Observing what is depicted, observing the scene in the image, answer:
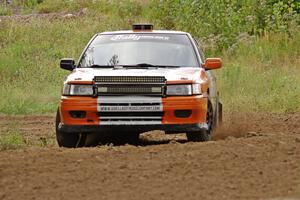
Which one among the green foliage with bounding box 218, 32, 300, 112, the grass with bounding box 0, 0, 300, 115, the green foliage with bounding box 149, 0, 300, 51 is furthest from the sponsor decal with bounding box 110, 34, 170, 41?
the green foliage with bounding box 149, 0, 300, 51

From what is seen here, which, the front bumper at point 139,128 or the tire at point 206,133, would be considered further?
the tire at point 206,133

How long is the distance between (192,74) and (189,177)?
12.2 ft

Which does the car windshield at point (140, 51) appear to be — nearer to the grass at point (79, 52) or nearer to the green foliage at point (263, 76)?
the green foliage at point (263, 76)

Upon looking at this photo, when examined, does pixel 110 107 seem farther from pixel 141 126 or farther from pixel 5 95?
pixel 5 95

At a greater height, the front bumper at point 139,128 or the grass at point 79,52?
the front bumper at point 139,128

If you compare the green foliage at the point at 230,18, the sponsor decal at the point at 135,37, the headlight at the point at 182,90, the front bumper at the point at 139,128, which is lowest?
the green foliage at the point at 230,18

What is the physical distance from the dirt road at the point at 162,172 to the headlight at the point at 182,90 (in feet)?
3.25

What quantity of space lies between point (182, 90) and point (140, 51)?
4.57ft

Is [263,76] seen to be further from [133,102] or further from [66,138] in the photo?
[133,102]

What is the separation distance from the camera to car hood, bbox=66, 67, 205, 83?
1178 cm

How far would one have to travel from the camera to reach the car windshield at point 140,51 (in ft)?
41.6

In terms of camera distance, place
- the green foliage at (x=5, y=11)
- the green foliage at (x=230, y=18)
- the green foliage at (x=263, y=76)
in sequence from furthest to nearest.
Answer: the green foliage at (x=5, y=11)
the green foliage at (x=230, y=18)
the green foliage at (x=263, y=76)

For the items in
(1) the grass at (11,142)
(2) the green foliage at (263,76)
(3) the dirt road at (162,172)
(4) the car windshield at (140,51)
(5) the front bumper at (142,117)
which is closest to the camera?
(3) the dirt road at (162,172)

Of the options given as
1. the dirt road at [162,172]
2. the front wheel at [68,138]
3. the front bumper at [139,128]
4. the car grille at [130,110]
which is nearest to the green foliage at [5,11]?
the front wheel at [68,138]
